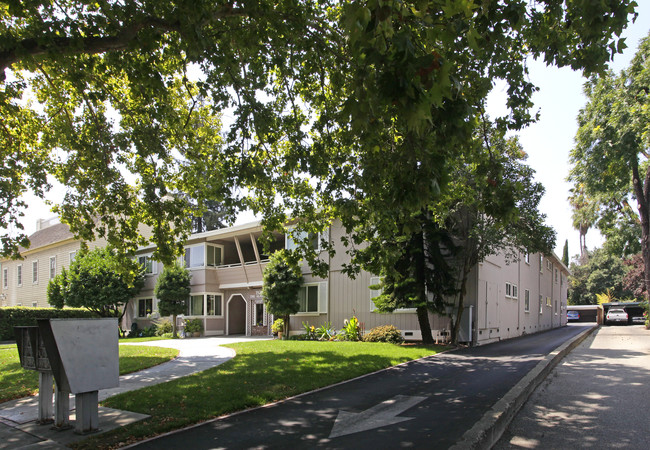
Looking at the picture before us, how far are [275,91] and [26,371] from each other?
30.7 feet

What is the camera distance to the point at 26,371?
11.3 m

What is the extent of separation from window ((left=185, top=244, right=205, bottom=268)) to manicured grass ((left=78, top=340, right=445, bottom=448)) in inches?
565

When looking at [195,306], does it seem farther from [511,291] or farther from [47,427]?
[47,427]

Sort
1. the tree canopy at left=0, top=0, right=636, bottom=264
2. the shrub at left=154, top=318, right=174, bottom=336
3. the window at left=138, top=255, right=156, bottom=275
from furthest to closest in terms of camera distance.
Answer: the window at left=138, top=255, right=156, bottom=275, the shrub at left=154, top=318, right=174, bottom=336, the tree canopy at left=0, top=0, right=636, bottom=264

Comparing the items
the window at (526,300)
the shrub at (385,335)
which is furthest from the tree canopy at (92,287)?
the window at (526,300)

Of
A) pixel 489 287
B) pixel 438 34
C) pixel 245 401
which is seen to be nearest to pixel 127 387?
pixel 245 401

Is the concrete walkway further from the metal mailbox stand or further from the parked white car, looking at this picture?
the parked white car

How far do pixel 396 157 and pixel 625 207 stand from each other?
2602 cm

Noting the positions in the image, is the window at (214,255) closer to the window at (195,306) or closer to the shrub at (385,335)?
the window at (195,306)

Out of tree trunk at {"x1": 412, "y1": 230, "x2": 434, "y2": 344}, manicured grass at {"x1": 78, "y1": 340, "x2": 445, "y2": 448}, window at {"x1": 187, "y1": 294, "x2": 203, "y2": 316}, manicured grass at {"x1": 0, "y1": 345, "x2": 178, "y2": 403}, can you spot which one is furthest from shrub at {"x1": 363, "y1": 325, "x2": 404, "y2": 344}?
window at {"x1": 187, "y1": 294, "x2": 203, "y2": 316}

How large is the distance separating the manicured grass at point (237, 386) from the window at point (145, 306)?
18.9 meters

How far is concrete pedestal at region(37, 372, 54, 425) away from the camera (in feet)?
21.4

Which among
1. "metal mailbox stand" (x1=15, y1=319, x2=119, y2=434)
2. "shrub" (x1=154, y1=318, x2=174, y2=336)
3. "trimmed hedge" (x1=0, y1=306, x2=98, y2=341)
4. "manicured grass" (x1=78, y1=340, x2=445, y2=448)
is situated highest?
"metal mailbox stand" (x1=15, y1=319, x2=119, y2=434)

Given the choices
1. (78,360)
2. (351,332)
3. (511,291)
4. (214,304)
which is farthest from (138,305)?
(78,360)
